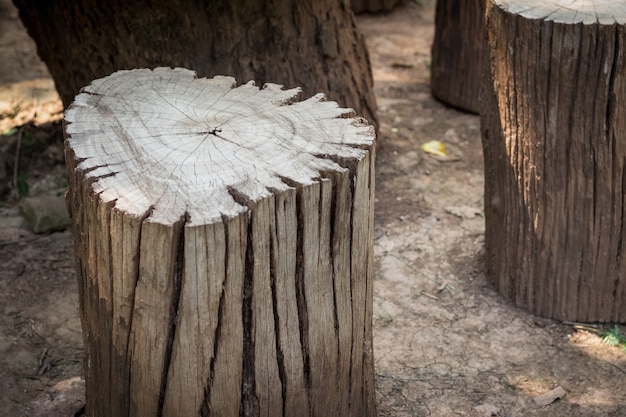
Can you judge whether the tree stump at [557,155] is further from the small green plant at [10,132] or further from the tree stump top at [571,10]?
the small green plant at [10,132]

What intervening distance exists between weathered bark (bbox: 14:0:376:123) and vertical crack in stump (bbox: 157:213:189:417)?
222 centimetres

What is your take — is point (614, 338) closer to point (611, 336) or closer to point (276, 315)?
point (611, 336)

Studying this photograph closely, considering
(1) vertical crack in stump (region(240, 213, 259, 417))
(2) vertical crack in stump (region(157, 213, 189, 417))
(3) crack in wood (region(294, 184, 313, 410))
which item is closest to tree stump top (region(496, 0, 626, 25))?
(3) crack in wood (region(294, 184, 313, 410))

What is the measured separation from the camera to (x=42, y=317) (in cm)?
359

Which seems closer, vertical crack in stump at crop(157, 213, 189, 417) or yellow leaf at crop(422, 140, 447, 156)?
vertical crack in stump at crop(157, 213, 189, 417)

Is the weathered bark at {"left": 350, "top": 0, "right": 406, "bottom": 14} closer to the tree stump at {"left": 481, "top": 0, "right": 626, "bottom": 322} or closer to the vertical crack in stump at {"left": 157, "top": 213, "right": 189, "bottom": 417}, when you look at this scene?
the tree stump at {"left": 481, "top": 0, "right": 626, "bottom": 322}

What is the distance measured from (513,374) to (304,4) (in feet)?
6.75

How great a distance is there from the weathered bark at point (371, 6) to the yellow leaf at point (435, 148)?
238 centimetres

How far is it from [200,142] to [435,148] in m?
2.79

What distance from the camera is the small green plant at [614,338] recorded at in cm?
345

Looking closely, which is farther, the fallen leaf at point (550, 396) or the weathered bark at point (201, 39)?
the weathered bark at point (201, 39)

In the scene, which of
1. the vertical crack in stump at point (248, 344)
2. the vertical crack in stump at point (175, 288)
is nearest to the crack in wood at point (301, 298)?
the vertical crack in stump at point (248, 344)

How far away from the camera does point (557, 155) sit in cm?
330

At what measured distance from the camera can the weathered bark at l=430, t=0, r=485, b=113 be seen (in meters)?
5.18
